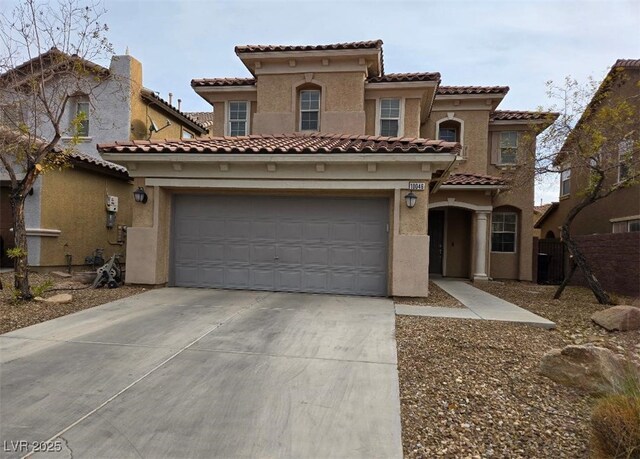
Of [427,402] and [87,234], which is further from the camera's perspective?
[87,234]

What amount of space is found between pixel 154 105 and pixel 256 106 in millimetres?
5689

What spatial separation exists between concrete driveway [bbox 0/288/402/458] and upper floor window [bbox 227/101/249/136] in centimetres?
921

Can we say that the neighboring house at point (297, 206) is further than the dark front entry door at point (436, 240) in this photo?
No

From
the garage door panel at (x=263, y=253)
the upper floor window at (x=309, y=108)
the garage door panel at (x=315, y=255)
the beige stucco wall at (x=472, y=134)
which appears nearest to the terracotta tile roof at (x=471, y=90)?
the beige stucco wall at (x=472, y=134)

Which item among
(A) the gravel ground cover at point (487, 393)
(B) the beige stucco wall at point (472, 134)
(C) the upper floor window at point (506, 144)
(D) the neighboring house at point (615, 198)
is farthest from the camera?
(C) the upper floor window at point (506, 144)

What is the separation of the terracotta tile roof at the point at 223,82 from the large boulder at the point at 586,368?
12.8 meters

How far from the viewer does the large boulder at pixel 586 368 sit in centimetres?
410

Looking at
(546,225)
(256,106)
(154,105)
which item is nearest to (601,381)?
(256,106)

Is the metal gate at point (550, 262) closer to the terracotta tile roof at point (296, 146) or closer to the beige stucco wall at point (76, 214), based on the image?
the terracotta tile roof at point (296, 146)

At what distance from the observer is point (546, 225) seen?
2322 centimetres

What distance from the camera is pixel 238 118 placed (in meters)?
14.9

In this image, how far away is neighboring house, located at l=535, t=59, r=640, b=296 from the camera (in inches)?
414

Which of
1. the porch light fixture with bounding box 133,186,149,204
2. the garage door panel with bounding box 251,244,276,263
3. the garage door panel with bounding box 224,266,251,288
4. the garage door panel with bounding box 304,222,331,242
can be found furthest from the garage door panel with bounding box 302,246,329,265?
the porch light fixture with bounding box 133,186,149,204

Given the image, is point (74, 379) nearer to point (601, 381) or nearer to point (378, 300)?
point (601, 381)
